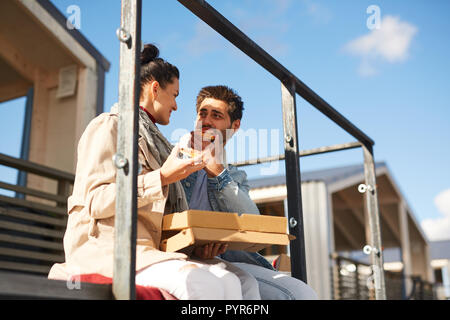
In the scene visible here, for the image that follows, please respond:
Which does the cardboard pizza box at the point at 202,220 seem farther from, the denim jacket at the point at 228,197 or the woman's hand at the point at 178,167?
the denim jacket at the point at 228,197

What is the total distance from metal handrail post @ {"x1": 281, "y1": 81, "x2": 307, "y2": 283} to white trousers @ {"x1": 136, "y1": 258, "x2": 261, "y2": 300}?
742 mm

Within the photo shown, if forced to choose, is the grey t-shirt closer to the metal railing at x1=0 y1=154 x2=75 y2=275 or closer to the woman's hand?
the woman's hand

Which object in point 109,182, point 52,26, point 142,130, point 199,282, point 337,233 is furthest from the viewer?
point 337,233

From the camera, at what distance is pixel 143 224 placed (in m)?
1.96

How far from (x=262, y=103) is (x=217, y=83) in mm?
275

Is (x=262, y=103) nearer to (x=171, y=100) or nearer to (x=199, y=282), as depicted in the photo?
(x=171, y=100)

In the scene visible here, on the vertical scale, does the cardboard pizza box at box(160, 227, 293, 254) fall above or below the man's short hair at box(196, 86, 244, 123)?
below

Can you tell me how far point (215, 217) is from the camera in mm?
1836

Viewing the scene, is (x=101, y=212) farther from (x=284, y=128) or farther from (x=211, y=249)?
(x=284, y=128)

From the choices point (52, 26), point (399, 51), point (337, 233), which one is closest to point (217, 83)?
point (52, 26)

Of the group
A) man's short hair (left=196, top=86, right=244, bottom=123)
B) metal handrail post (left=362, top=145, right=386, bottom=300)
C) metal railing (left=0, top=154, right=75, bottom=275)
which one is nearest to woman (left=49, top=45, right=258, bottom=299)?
man's short hair (left=196, top=86, right=244, bottom=123)

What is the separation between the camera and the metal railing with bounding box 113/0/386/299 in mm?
1576

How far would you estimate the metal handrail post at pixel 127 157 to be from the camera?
61.2 inches

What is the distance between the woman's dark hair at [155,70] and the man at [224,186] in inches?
10.7
